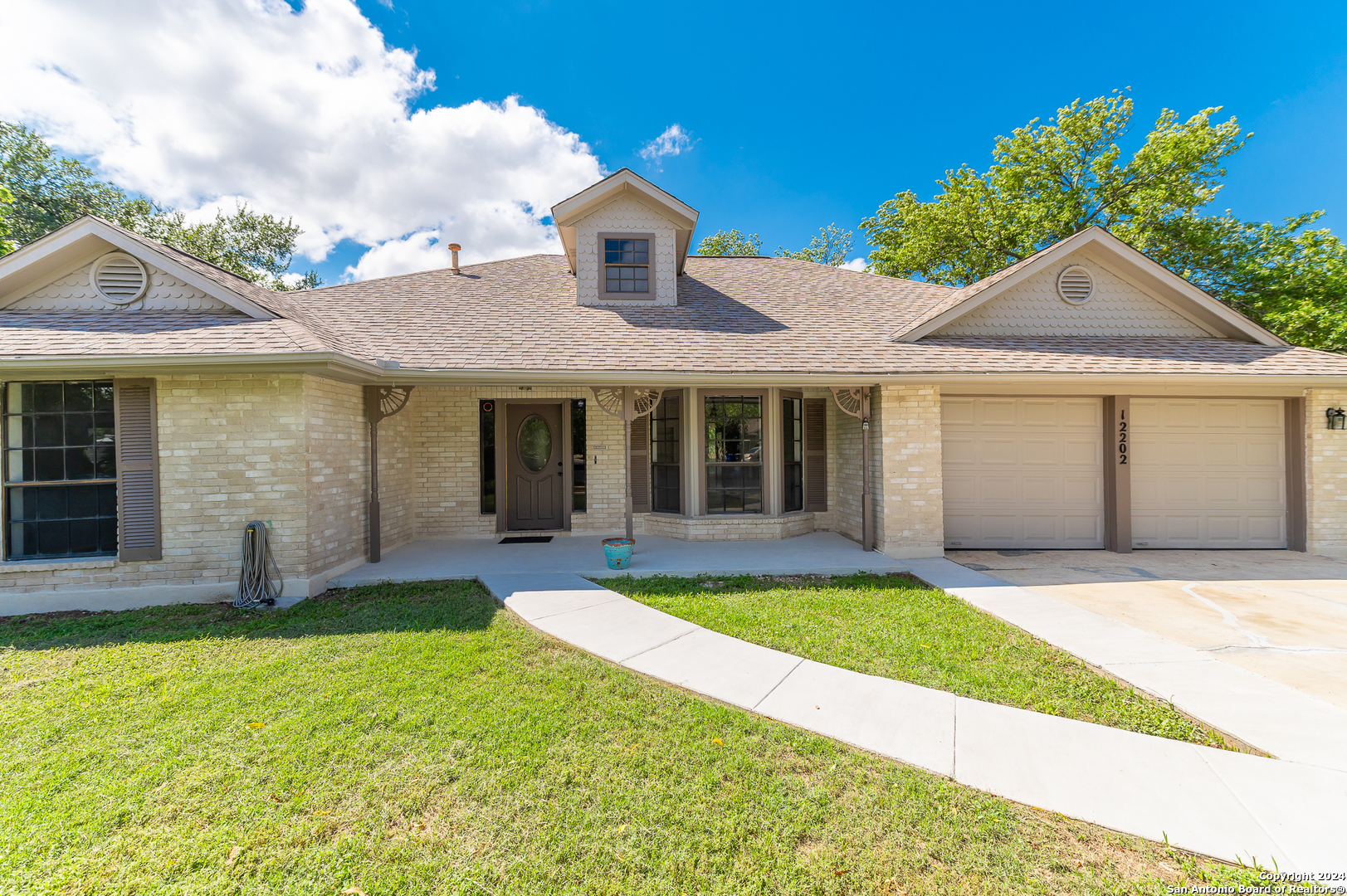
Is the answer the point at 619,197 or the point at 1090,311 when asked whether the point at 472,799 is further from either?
the point at 1090,311

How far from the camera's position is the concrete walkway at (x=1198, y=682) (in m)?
2.99

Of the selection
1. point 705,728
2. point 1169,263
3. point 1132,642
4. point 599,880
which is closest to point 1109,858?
point 705,728

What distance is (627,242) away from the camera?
945cm

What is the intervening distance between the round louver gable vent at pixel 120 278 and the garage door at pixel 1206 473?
13454mm

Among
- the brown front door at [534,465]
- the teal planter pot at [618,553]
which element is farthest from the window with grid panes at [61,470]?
the teal planter pot at [618,553]

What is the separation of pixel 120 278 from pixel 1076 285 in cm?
1312

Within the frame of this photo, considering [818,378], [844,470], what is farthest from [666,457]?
[818,378]

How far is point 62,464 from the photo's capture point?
5.89 meters

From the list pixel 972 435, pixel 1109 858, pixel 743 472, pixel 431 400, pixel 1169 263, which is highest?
pixel 1169 263

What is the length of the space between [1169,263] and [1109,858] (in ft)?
68.9

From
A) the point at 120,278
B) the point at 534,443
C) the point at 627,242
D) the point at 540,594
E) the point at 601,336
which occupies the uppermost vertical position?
the point at 627,242

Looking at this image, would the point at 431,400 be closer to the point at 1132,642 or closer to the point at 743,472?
the point at 743,472

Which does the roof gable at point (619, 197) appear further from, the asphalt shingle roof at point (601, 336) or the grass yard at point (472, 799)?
the grass yard at point (472, 799)

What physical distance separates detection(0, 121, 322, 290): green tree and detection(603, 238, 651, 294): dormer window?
13.8m
